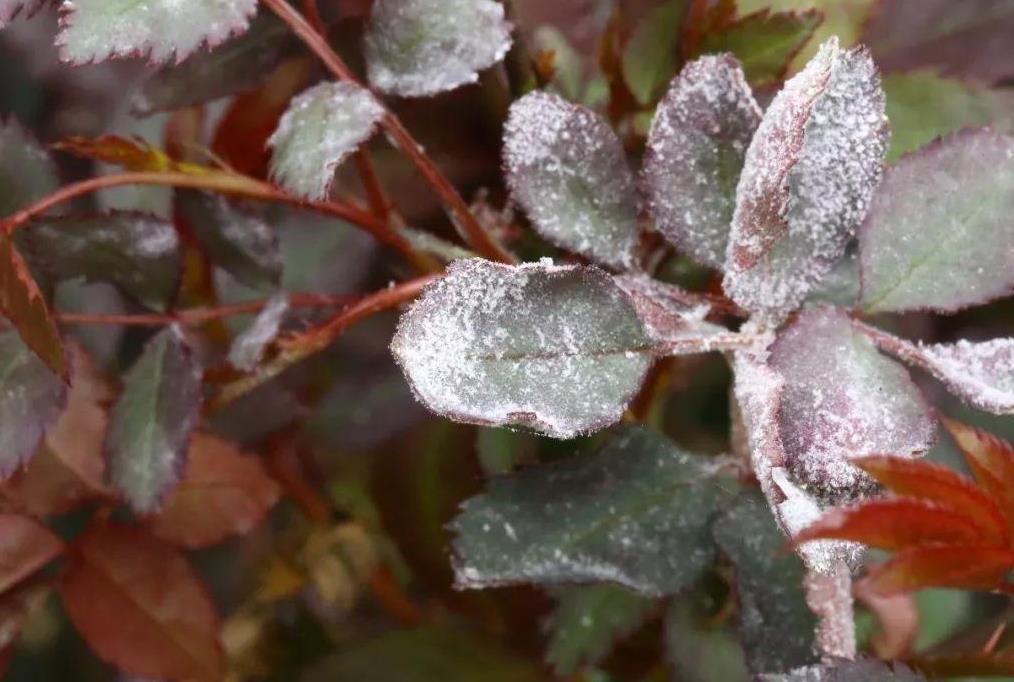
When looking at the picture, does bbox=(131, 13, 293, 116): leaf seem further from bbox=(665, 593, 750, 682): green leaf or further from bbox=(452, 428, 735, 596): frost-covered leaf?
bbox=(665, 593, 750, 682): green leaf

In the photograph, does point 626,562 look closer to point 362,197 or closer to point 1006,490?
point 1006,490

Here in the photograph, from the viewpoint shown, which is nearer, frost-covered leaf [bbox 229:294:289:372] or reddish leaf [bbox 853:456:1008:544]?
reddish leaf [bbox 853:456:1008:544]

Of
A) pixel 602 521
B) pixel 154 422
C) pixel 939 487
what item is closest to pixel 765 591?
pixel 602 521

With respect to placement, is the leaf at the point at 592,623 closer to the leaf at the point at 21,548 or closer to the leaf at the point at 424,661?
the leaf at the point at 424,661

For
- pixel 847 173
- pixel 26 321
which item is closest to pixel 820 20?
pixel 847 173

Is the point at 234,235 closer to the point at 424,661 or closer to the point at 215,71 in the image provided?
the point at 215,71

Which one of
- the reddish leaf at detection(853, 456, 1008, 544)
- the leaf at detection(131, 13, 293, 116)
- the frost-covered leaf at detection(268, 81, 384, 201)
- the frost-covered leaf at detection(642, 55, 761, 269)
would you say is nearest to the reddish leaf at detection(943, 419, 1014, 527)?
the reddish leaf at detection(853, 456, 1008, 544)

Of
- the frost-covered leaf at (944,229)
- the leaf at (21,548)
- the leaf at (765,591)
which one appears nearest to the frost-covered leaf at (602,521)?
the leaf at (765,591)
